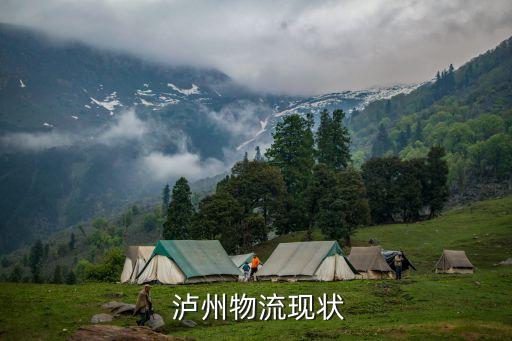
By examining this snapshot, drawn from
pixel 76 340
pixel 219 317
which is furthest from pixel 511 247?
pixel 76 340

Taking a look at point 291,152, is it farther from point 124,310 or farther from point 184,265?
point 124,310

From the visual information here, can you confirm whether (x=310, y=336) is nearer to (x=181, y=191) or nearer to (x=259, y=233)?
(x=259, y=233)

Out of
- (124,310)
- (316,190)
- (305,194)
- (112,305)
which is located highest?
(316,190)

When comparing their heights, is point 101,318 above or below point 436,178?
below

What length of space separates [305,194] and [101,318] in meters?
60.1

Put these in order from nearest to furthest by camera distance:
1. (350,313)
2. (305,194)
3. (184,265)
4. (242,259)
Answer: (350,313), (184,265), (242,259), (305,194)

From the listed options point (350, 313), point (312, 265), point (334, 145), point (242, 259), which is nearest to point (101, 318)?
point (350, 313)

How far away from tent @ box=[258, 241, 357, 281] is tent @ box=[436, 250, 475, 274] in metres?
11.3

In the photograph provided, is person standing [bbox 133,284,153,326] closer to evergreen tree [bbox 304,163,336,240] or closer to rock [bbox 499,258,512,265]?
rock [bbox 499,258,512,265]

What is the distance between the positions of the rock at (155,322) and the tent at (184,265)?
797 inches

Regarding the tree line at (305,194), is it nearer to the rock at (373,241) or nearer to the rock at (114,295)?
the rock at (373,241)

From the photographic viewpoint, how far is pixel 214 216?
77812mm

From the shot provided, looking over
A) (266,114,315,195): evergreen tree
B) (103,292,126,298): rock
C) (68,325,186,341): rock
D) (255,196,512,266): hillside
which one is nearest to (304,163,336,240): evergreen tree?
(255,196,512,266): hillside

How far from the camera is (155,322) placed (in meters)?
27.3
